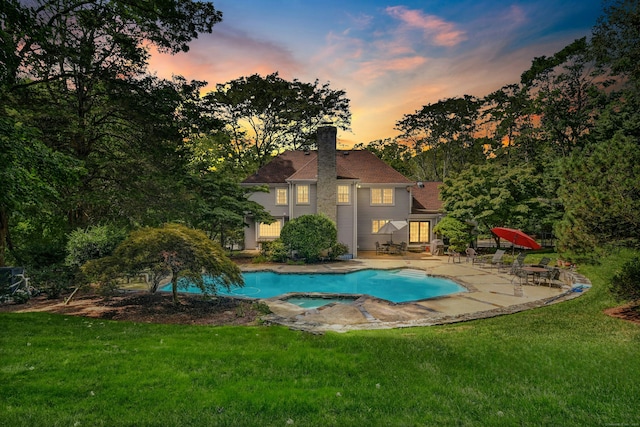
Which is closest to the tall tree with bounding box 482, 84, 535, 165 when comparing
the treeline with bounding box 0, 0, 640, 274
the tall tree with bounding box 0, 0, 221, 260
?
the treeline with bounding box 0, 0, 640, 274

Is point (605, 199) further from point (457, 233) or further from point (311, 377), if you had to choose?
point (457, 233)

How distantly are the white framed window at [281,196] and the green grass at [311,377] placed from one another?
19599mm

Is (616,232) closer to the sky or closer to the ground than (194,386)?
closer to the sky

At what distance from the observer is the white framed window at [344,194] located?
2484cm

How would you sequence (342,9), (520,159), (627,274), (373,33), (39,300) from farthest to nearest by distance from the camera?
(520,159), (373,33), (342,9), (39,300), (627,274)

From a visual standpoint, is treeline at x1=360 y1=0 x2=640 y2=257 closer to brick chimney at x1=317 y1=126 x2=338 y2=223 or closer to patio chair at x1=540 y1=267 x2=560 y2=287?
patio chair at x1=540 y1=267 x2=560 y2=287

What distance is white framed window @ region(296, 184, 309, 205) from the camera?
25.3m

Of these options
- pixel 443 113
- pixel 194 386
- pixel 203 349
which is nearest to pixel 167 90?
pixel 203 349

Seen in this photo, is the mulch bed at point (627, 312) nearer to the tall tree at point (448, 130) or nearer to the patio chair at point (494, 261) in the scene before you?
the patio chair at point (494, 261)

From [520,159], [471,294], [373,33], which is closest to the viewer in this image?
[471,294]

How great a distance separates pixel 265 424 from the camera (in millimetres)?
3422

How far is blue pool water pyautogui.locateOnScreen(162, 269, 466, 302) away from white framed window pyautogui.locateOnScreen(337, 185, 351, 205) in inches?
282

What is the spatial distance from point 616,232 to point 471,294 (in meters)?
5.44

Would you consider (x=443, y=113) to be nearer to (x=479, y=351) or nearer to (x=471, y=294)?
(x=471, y=294)
